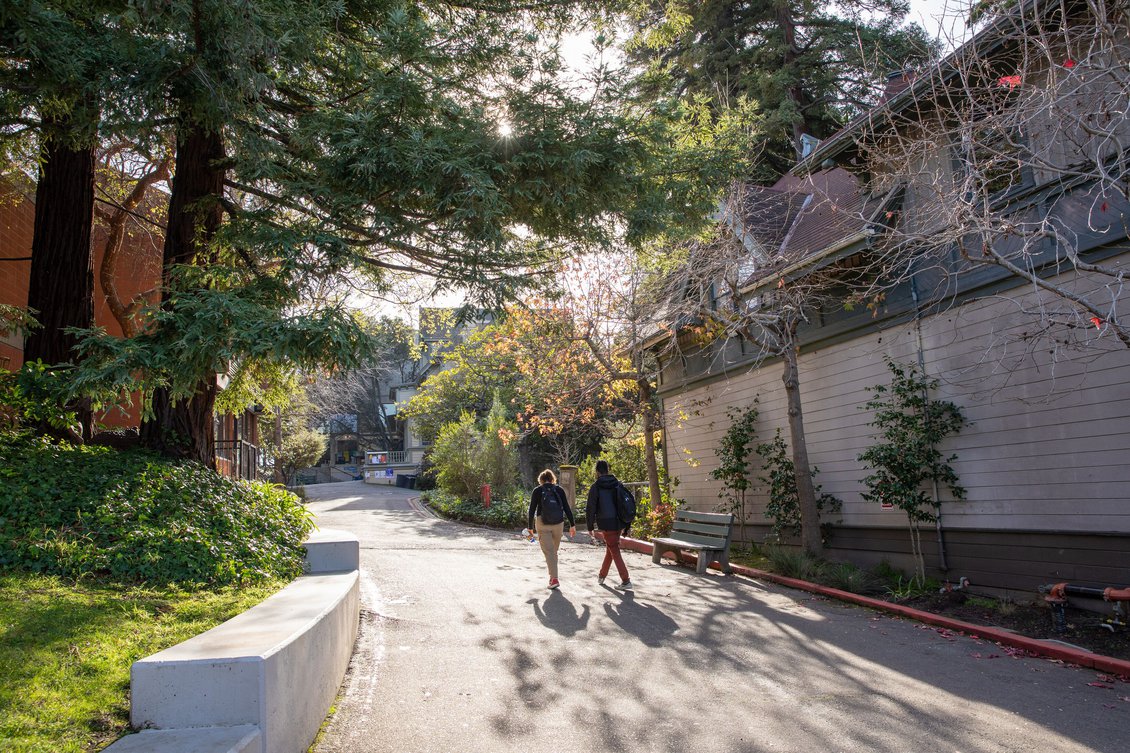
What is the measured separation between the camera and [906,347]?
1086 cm

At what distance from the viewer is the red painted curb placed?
21.1 ft

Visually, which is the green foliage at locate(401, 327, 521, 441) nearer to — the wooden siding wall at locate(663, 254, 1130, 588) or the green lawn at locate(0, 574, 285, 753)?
the wooden siding wall at locate(663, 254, 1130, 588)

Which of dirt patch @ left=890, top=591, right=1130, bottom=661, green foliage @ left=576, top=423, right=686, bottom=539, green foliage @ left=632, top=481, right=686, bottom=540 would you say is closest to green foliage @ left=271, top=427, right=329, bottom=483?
green foliage @ left=576, top=423, right=686, bottom=539

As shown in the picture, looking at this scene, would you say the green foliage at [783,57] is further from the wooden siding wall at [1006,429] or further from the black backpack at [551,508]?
the black backpack at [551,508]

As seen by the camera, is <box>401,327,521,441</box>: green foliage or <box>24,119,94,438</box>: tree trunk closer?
<box>24,119,94,438</box>: tree trunk

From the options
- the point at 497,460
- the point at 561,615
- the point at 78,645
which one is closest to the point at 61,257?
the point at 78,645

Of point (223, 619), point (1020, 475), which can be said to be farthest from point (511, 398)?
point (223, 619)

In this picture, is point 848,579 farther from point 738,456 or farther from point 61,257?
point 61,257

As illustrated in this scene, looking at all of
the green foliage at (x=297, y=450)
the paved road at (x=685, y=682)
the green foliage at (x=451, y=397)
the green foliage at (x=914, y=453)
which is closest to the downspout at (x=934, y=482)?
the green foliage at (x=914, y=453)

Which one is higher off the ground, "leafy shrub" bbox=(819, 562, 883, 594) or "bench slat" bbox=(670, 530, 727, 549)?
"bench slat" bbox=(670, 530, 727, 549)

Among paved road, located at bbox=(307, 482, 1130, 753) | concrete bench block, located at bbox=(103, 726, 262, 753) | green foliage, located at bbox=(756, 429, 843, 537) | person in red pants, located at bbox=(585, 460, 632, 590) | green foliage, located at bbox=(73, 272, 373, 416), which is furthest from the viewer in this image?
green foliage, located at bbox=(756, 429, 843, 537)

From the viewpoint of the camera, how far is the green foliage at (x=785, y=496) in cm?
1246

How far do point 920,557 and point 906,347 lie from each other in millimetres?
2933

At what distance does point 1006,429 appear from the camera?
30.3ft
